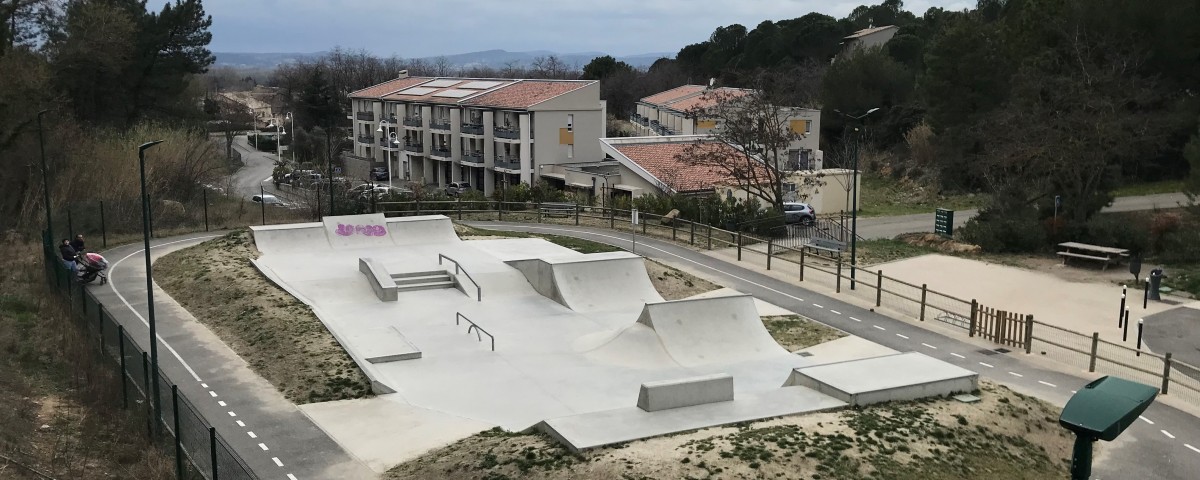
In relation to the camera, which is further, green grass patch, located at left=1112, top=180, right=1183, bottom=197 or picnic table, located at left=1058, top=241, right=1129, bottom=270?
green grass patch, located at left=1112, top=180, right=1183, bottom=197

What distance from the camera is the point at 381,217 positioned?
102 ft

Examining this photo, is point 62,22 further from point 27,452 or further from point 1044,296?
point 1044,296

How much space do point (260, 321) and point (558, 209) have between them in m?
21.2

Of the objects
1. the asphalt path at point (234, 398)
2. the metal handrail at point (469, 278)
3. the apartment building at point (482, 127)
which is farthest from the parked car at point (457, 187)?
the asphalt path at point (234, 398)

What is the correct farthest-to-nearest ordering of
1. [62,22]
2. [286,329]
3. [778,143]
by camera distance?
[62,22] → [778,143] → [286,329]

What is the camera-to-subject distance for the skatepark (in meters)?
15.1

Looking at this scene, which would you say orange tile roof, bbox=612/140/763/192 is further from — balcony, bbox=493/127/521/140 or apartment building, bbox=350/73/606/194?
balcony, bbox=493/127/521/140

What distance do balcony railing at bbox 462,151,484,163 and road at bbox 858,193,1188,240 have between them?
1105 inches

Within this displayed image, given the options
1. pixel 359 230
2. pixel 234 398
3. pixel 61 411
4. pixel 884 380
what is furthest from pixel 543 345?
pixel 359 230

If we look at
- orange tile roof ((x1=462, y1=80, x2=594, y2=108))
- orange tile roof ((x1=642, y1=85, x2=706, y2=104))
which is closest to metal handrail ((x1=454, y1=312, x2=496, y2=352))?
orange tile roof ((x1=462, y1=80, x2=594, y2=108))

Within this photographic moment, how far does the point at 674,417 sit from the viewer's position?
14344mm

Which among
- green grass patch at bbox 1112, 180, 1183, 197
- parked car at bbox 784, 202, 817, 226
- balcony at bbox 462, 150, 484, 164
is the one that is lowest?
parked car at bbox 784, 202, 817, 226

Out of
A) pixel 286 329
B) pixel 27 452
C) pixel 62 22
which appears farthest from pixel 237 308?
pixel 62 22

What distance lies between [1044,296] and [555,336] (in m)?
14.1
